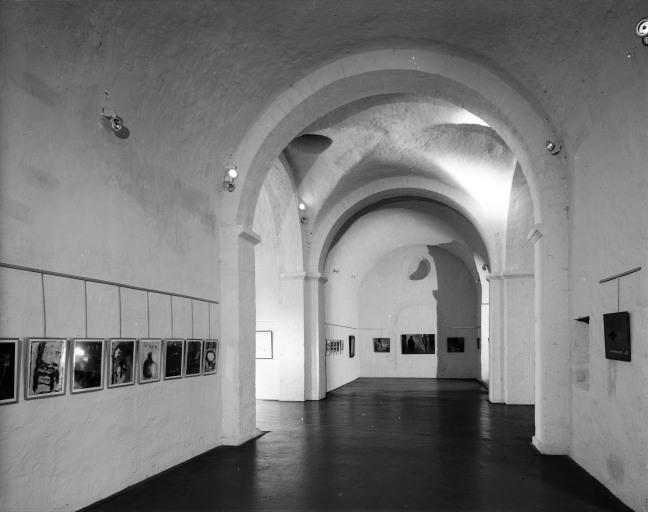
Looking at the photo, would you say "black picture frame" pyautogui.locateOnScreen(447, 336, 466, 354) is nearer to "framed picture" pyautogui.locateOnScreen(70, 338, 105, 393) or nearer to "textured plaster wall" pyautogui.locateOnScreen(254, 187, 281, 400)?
"textured plaster wall" pyautogui.locateOnScreen(254, 187, 281, 400)

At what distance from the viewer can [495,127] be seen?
936 centimetres

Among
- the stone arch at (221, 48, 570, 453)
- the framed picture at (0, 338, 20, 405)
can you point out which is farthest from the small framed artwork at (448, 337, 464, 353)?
the framed picture at (0, 338, 20, 405)

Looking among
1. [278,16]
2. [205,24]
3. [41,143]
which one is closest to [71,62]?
[41,143]

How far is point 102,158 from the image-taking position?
A: 6336 millimetres

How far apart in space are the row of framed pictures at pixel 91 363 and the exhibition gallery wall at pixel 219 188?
2 cm

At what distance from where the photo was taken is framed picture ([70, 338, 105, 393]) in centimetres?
575

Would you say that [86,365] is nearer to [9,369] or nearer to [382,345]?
[9,369]

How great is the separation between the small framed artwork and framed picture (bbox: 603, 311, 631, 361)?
19398mm

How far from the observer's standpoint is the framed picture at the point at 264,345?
16031mm

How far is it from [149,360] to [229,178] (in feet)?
10.9

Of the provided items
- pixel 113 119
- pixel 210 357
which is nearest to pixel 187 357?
pixel 210 357

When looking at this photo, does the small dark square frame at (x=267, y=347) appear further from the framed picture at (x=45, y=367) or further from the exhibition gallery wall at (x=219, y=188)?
the framed picture at (x=45, y=367)

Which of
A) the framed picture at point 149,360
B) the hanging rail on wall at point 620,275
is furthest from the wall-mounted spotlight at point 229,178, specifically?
the hanging rail on wall at point 620,275

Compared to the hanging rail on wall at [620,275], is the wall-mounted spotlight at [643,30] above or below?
above
